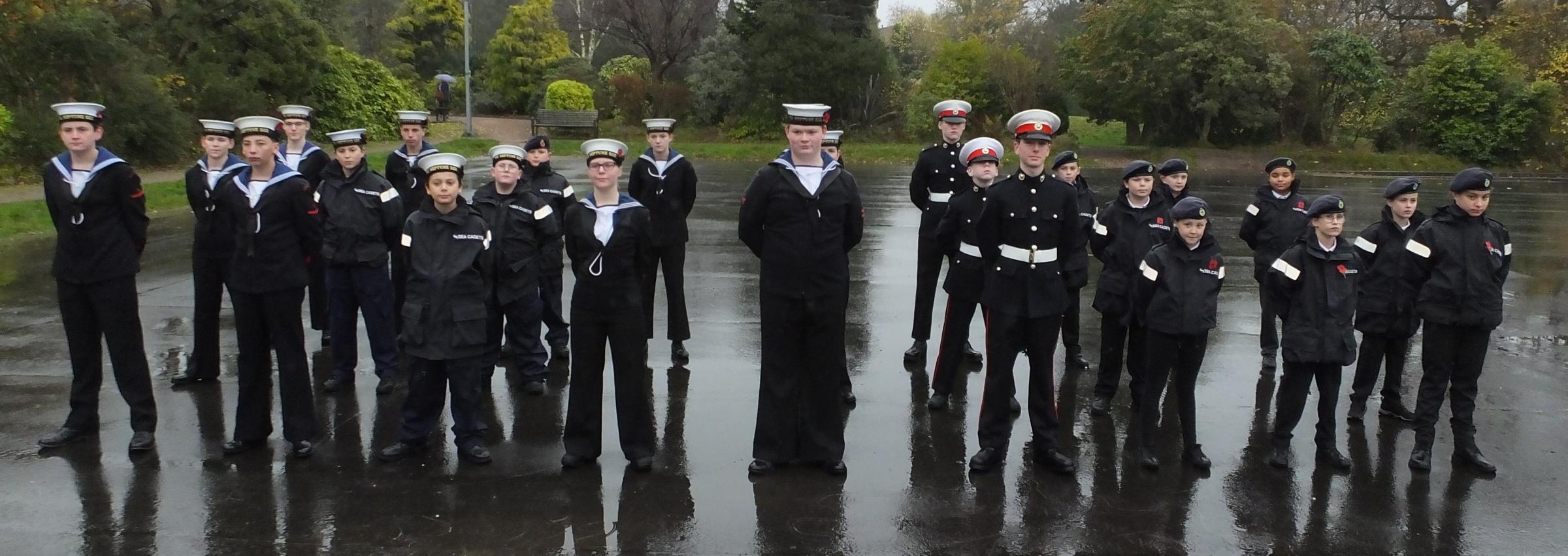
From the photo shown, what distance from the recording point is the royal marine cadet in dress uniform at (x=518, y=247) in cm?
710

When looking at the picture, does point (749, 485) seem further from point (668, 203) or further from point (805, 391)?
point (668, 203)

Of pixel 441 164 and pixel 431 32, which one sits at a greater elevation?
pixel 431 32

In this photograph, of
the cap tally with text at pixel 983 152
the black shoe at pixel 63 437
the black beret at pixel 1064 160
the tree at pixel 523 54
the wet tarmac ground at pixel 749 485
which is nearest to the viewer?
the wet tarmac ground at pixel 749 485

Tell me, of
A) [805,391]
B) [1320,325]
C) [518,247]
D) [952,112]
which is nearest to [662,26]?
[952,112]

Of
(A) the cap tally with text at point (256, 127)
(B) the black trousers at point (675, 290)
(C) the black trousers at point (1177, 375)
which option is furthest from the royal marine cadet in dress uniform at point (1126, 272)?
(A) the cap tally with text at point (256, 127)

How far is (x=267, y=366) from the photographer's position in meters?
6.14

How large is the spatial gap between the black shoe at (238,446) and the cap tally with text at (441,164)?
1815 mm

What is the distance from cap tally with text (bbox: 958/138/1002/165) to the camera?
6.61m

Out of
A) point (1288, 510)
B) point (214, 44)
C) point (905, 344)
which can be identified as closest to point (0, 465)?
point (905, 344)

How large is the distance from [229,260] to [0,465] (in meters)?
1.58

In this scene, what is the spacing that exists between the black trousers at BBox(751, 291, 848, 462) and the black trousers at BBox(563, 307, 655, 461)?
66 centimetres

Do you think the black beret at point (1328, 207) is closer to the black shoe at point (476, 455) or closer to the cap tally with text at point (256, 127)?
the black shoe at point (476, 455)

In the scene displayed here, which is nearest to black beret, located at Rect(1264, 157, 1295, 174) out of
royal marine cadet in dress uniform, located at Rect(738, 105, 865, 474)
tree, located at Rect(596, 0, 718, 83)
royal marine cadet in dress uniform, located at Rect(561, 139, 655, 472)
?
royal marine cadet in dress uniform, located at Rect(738, 105, 865, 474)

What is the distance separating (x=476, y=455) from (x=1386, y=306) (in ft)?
18.6
